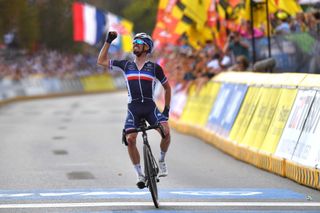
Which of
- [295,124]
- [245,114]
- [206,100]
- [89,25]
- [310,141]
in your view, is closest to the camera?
[310,141]

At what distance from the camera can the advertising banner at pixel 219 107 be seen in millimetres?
19703

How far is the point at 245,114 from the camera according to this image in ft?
57.7

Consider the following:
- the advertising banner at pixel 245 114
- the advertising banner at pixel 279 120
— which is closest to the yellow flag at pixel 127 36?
the advertising banner at pixel 245 114

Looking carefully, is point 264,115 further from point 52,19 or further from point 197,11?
point 52,19

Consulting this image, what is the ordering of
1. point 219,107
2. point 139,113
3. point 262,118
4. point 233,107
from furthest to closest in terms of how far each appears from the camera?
point 219,107 → point 233,107 → point 262,118 → point 139,113

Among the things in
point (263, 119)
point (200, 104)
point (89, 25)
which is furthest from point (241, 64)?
point (89, 25)

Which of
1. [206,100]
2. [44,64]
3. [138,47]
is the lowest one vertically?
[44,64]

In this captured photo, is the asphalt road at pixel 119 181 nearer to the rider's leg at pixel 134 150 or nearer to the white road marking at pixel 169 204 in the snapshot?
the white road marking at pixel 169 204

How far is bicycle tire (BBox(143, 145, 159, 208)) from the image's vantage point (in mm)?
11078

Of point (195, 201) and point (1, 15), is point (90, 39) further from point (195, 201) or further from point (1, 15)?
point (195, 201)

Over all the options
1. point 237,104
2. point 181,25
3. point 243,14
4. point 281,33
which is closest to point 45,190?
point 237,104

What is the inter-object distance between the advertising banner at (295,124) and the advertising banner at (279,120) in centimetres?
21

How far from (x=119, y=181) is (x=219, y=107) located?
21.9 feet

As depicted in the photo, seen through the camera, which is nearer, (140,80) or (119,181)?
(140,80)
